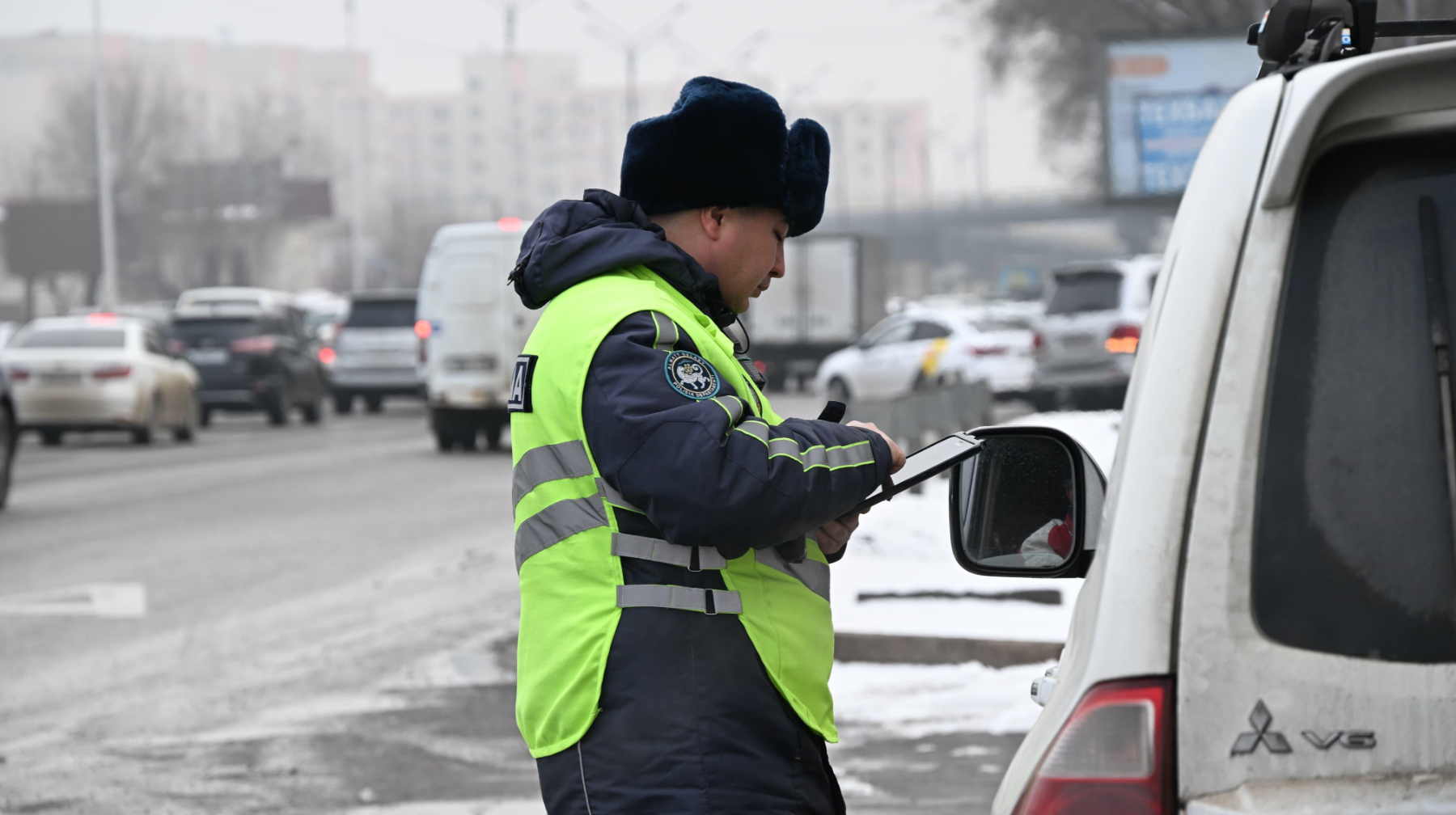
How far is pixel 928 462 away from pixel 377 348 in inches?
1013

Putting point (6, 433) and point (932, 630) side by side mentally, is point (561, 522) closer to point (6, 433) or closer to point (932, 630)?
point (932, 630)

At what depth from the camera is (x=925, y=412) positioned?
49.2 feet

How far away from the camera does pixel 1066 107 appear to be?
1870 inches

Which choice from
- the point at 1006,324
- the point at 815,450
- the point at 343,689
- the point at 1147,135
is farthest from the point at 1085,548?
the point at 1147,135

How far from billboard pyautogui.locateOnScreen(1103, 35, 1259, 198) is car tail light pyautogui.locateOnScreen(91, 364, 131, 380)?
1806cm

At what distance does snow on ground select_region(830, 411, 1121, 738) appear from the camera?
6559mm

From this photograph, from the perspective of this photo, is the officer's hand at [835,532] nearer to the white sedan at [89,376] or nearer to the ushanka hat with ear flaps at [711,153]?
the ushanka hat with ear flaps at [711,153]

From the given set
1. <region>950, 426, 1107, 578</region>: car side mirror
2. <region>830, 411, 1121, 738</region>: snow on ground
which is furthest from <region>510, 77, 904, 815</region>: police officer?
<region>830, 411, 1121, 738</region>: snow on ground

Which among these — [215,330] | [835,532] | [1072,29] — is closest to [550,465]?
[835,532]

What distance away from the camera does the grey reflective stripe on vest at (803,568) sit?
7.94 ft

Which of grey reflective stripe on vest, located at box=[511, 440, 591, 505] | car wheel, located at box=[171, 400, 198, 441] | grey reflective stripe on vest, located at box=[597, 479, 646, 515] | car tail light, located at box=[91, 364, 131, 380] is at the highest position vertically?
grey reflective stripe on vest, located at box=[511, 440, 591, 505]

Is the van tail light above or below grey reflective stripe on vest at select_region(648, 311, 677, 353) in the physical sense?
below

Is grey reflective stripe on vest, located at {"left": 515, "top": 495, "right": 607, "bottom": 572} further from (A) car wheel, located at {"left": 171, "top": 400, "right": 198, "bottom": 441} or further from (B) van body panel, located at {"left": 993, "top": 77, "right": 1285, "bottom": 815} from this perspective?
(A) car wheel, located at {"left": 171, "top": 400, "right": 198, "bottom": 441}

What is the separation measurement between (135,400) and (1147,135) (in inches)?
731
